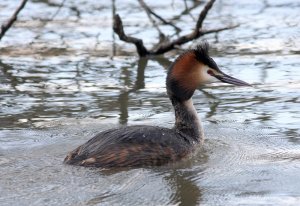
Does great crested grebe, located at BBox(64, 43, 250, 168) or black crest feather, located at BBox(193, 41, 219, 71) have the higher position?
black crest feather, located at BBox(193, 41, 219, 71)

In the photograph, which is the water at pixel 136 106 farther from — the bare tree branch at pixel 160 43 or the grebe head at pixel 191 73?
the grebe head at pixel 191 73

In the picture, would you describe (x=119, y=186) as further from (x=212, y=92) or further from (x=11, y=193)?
(x=212, y=92)

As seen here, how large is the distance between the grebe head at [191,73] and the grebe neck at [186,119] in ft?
0.18

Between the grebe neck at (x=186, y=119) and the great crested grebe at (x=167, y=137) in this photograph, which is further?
the grebe neck at (x=186, y=119)

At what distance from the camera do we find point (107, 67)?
10469 mm

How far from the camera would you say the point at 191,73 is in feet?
24.2

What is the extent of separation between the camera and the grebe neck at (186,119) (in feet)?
24.4

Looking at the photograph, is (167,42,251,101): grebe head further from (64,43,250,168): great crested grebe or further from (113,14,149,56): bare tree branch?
(113,14,149,56): bare tree branch

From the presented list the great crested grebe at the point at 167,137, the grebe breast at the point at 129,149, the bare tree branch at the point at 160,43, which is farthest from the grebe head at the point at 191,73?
the bare tree branch at the point at 160,43

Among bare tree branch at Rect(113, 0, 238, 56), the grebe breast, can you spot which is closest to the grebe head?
the grebe breast

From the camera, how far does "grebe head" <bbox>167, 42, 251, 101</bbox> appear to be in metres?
7.33

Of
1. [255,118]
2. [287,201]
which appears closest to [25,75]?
[255,118]

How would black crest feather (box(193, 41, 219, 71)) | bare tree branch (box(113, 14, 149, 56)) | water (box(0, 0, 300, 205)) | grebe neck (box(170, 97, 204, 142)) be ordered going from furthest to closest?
bare tree branch (box(113, 14, 149, 56)) < grebe neck (box(170, 97, 204, 142)) < black crest feather (box(193, 41, 219, 71)) < water (box(0, 0, 300, 205))

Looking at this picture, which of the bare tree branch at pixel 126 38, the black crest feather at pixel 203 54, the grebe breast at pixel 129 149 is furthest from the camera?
the bare tree branch at pixel 126 38
